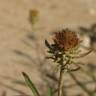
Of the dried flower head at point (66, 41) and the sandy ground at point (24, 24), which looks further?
the sandy ground at point (24, 24)

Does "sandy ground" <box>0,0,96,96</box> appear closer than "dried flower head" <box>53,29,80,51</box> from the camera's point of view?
No

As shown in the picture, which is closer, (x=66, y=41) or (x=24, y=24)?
(x=66, y=41)

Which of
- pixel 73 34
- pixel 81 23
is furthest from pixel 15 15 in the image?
pixel 73 34

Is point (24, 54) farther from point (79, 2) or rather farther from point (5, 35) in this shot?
point (79, 2)

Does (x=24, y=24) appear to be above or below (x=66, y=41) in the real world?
above

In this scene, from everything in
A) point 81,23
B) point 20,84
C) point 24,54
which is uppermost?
point 81,23

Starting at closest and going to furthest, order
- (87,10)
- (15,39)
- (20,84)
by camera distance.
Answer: (20,84) → (15,39) → (87,10)

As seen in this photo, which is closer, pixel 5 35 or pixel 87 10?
pixel 5 35

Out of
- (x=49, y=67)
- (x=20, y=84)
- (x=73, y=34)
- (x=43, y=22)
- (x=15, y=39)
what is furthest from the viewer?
(x=43, y=22)
